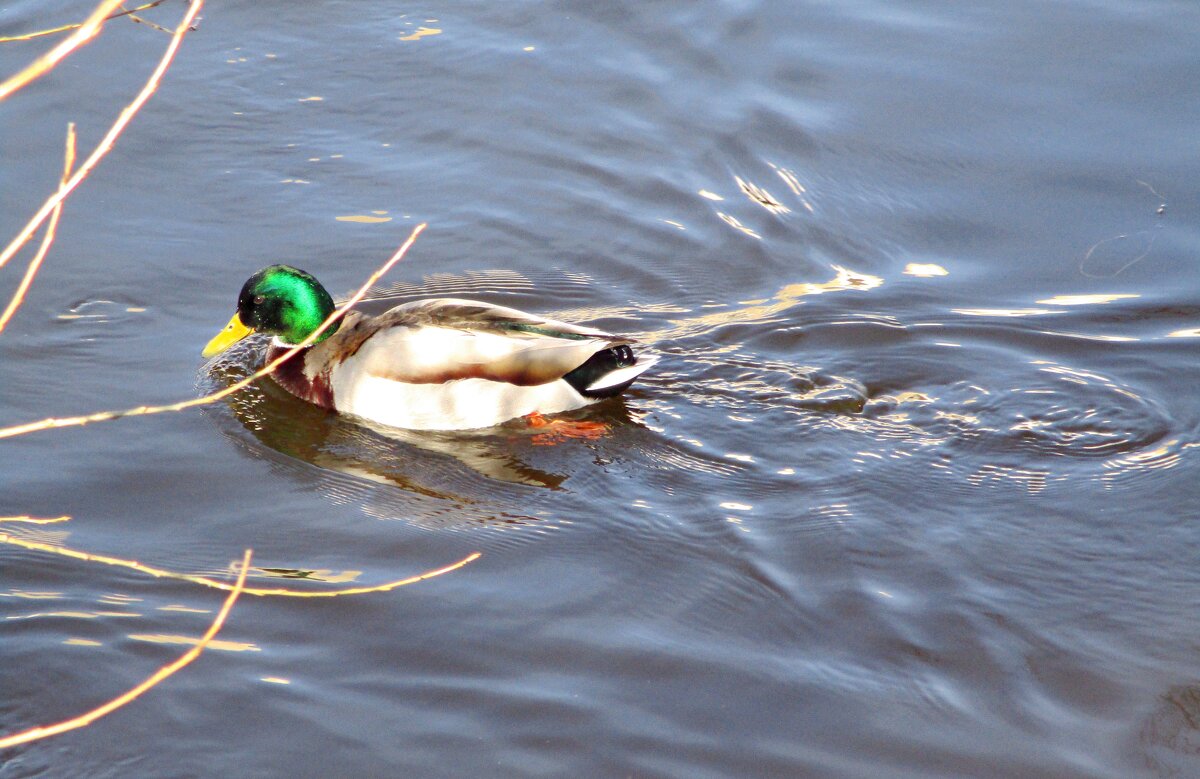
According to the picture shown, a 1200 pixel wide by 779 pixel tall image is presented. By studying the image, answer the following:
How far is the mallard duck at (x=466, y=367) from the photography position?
5793 mm

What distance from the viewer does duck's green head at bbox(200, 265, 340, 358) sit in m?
6.06

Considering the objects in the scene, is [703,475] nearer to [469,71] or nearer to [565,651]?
[565,651]

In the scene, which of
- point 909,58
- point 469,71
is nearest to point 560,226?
point 469,71

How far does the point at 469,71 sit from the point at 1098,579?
17.9ft

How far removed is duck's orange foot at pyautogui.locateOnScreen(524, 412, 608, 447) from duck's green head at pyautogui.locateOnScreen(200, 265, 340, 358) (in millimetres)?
1081

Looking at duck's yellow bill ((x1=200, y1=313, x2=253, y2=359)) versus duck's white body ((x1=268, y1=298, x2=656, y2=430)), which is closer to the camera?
duck's white body ((x1=268, y1=298, x2=656, y2=430))

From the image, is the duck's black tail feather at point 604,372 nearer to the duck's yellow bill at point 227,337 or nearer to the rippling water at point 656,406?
the rippling water at point 656,406

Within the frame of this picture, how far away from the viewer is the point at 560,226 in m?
7.17

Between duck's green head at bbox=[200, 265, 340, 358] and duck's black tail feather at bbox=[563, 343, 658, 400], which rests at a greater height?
duck's green head at bbox=[200, 265, 340, 358]

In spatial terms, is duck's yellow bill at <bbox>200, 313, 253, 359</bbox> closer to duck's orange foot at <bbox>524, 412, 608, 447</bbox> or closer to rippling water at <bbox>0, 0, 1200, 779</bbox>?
rippling water at <bbox>0, 0, 1200, 779</bbox>

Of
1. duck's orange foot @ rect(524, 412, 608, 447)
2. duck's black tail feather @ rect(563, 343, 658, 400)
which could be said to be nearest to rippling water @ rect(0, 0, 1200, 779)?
duck's orange foot @ rect(524, 412, 608, 447)

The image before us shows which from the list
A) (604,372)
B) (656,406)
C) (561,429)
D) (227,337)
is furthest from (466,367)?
(227,337)

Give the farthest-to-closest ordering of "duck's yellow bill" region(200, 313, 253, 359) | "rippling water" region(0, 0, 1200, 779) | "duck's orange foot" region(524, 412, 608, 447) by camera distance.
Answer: "duck's yellow bill" region(200, 313, 253, 359) → "duck's orange foot" region(524, 412, 608, 447) → "rippling water" region(0, 0, 1200, 779)

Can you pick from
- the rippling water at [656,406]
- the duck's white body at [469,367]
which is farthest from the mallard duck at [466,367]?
the rippling water at [656,406]
